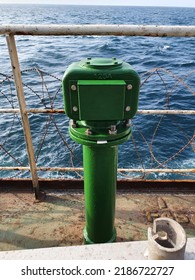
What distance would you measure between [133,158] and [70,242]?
6.21 meters

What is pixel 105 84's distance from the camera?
56.0 inches

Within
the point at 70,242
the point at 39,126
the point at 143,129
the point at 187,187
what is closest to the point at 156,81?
the point at 143,129

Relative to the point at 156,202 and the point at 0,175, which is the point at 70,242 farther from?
the point at 0,175

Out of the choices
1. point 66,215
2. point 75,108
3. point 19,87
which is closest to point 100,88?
point 75,108

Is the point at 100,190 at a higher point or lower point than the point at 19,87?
lower

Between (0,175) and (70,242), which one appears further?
(0,175)

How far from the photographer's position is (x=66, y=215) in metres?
2.63

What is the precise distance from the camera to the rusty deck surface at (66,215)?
2.39m

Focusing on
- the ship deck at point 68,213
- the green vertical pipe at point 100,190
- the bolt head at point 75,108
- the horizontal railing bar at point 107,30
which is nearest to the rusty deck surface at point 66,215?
the ship deck at point 68,213

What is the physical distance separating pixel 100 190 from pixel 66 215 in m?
0.88

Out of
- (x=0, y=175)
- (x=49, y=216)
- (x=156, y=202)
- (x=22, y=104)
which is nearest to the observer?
(x=22, y=104)

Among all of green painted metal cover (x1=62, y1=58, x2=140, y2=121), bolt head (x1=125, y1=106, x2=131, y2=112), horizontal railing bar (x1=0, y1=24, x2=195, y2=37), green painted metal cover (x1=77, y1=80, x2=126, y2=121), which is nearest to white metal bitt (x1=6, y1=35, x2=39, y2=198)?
horizontal railing bar (x1=0, y1=24, x2=195, y2=37)

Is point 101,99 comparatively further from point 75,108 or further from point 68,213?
point 68,213

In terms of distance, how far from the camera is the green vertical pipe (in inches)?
69.9
